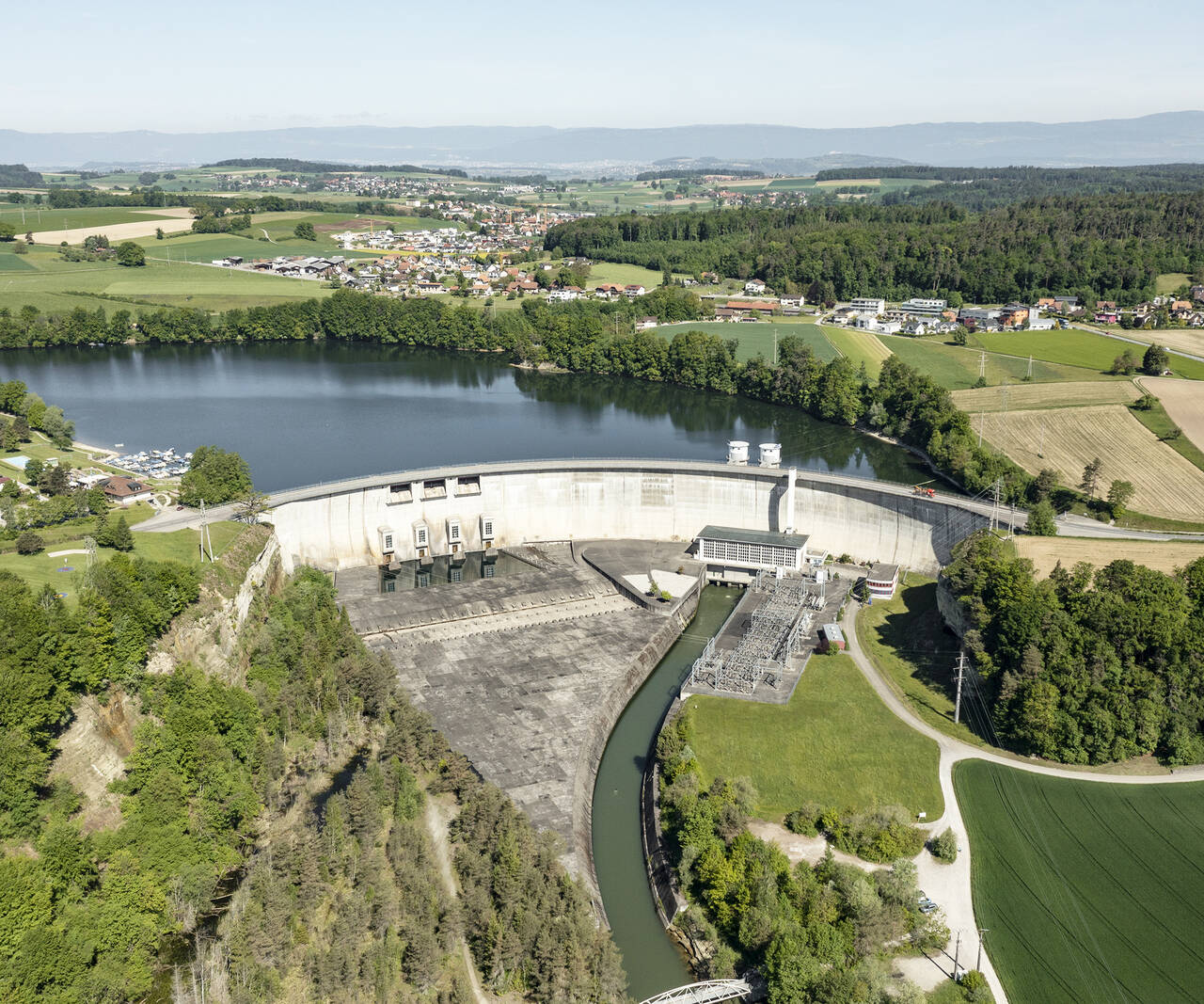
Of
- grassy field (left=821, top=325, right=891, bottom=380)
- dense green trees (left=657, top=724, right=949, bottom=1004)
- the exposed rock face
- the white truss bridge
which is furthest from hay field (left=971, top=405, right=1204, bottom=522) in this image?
the exposed rock face

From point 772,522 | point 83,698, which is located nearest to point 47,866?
point 83,698

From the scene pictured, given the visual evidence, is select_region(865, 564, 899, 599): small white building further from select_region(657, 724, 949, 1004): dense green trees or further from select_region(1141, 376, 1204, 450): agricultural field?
select_region(1141, 376, 1204, 450): agricultural field

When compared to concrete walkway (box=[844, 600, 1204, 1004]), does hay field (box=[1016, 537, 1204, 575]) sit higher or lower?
higher

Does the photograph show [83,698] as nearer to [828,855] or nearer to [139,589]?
[139,589]

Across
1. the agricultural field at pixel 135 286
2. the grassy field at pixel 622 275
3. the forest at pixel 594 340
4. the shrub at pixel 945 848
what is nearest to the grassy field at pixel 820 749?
the shrub at pixel 945 848

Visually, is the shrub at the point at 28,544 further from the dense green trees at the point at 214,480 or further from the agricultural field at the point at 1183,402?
the agricultural field at the point at 1183,402

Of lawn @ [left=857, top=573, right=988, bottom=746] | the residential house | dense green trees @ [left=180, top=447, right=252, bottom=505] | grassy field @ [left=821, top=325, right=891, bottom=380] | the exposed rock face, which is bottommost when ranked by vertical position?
lawn @ [left=857, top=573, right=988, bottom=746]
